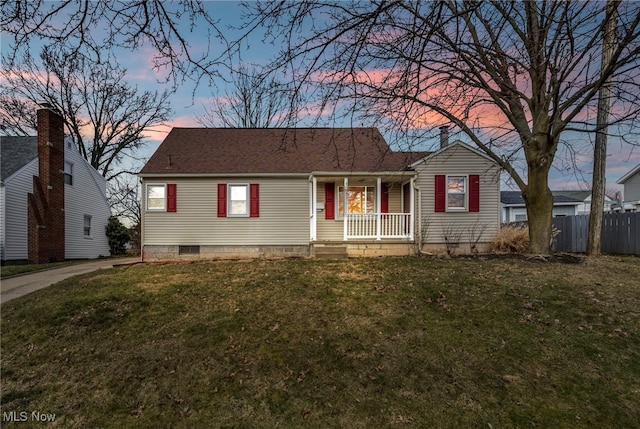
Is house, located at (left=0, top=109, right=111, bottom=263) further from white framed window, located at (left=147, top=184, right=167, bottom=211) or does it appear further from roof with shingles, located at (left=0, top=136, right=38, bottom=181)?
white framed window, located at (left=147, top=184, right=167, bottom=211)

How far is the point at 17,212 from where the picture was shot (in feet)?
50.9

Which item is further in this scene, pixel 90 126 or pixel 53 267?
pixel 90 126

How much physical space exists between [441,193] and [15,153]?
1973cm

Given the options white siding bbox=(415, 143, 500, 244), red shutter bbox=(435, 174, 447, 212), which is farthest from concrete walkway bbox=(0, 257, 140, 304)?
red shutter bbox=(435, 174, 447, 212)

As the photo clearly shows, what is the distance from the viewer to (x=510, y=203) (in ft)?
95.7

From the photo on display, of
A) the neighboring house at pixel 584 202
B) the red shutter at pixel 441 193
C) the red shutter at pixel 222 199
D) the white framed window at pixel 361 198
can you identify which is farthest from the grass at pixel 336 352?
the neighboring house at pixel 584 202

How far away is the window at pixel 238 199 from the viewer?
13.4 metres

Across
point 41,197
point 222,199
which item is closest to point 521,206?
point 222,199

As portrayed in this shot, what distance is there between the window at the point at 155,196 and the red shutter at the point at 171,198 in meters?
0.26

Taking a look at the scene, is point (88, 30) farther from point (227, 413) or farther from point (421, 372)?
point (421, 372)

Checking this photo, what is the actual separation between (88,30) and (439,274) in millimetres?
7255

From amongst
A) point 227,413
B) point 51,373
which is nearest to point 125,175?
point 51,373

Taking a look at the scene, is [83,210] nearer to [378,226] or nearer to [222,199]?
[222,199]

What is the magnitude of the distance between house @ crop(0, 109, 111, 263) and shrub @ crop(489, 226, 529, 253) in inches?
708
